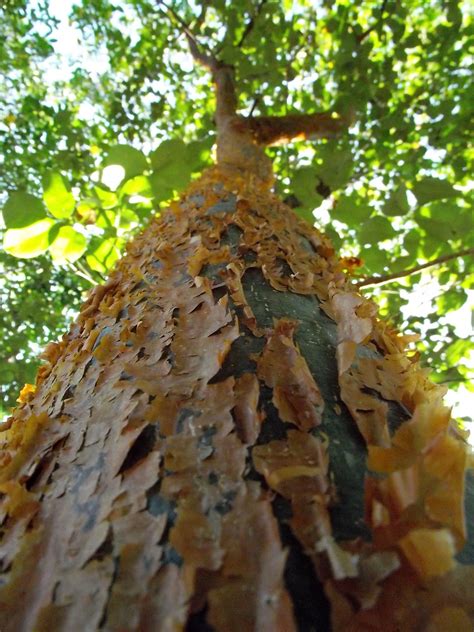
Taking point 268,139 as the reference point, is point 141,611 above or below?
below

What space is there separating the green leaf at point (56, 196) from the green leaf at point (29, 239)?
0.05 metres

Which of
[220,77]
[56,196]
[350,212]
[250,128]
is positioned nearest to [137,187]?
[56,196]

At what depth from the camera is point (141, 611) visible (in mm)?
310

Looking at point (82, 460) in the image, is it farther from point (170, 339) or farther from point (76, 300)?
point (76, 300)

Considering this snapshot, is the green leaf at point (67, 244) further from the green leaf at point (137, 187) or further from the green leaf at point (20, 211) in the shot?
the green leaf at point (137, 187)

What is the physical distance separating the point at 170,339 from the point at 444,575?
0.39m

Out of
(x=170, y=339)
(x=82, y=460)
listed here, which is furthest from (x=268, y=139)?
(x=82, y=460)

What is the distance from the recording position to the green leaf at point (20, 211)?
1.37 meters

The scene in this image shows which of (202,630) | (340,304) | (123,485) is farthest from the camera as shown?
(340,304)

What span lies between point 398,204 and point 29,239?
1265 mm

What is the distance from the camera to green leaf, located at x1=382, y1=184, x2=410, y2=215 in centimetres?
166

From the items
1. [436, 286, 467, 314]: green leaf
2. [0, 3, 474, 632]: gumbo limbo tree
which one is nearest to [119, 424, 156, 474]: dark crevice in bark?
[0, 3, 474, 632]: gumbo limbo tree

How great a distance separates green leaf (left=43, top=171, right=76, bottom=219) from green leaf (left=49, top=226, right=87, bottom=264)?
54 millimetres

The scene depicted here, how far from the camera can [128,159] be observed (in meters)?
1.49
